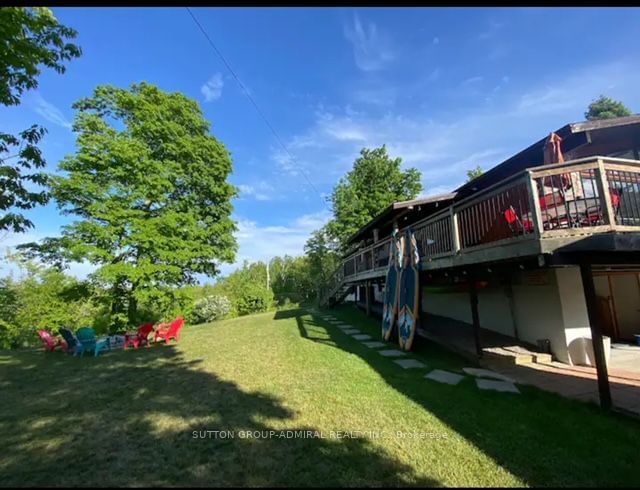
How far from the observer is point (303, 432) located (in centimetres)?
386

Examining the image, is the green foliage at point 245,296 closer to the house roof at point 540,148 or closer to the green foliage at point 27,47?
Result: the house roof at point 540,148

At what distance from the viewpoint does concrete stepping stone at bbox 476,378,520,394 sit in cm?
516

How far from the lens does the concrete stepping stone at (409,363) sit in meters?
6.70

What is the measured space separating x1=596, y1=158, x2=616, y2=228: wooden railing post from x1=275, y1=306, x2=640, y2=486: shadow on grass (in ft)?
8.74

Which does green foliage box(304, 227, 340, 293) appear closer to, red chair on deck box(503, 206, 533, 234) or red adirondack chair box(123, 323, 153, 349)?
red adirondack chair box(123, 323, 153, 349)

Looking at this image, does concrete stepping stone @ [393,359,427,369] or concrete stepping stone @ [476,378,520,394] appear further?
concrete stepping stone @ [393,359,427,369]

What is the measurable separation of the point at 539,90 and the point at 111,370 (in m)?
14.7

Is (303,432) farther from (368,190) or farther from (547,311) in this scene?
(368,190)

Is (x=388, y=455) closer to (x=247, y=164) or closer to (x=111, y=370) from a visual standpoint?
(x=111, y=370)

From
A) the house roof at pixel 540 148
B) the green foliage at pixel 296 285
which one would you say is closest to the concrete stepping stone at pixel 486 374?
the house roof at pixel 540 148

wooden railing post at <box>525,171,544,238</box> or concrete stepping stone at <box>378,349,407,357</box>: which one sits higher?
wooden railing post at <box>525,171,544,238</box>

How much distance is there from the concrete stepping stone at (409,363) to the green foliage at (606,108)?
2899 cm

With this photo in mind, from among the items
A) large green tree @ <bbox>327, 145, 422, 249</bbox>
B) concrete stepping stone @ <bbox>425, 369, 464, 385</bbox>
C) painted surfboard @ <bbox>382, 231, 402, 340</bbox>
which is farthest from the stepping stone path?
large green tree @ <bbox>327, 145, 422, 249</bbox>

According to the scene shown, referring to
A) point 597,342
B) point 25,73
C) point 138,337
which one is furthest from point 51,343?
point 597,342
